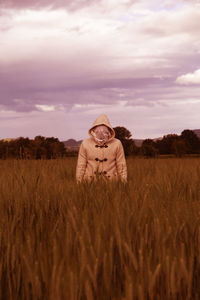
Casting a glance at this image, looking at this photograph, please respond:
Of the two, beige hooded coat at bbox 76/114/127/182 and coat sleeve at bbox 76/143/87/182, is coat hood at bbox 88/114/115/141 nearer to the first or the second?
beige hooded coat at bbox 76/114/127/182

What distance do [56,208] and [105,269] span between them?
1.23m

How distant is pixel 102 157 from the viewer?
457cm

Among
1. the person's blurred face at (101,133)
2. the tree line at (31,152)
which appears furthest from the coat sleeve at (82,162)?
the tree line at (31,152)

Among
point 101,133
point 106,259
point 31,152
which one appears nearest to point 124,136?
point 31,152

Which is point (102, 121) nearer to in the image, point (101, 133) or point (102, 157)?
point (101, 133)

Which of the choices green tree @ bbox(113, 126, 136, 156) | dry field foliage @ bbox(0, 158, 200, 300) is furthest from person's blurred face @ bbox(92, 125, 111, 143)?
green tree @ bbox(113, 126, 136, 156)

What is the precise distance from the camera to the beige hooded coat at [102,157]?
457cm

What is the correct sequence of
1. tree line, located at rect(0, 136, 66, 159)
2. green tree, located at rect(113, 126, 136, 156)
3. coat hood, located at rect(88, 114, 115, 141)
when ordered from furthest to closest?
1. green tree, located at rect(113, 126, 136, 156)
2. tree line, located at rect(0, 136, 66, 159)
3. coat hood, located at rect(88, 114, 115, 141)

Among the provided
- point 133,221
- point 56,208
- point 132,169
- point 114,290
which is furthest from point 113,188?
point 132,169

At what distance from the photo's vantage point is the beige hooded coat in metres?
4.57

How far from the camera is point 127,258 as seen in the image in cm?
145

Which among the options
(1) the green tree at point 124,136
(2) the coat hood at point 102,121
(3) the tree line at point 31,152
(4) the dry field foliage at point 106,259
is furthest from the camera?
(1) the green tree at point 124,136

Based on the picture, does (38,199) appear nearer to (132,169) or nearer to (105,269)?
(105,269)

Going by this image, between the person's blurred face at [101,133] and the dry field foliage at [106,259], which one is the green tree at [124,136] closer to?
the person's blurred face at [101,133]
